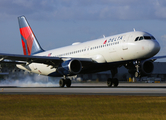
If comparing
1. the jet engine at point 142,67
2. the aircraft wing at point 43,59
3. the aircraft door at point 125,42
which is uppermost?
the aircraft door at point 125,42

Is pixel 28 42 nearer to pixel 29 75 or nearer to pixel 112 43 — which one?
pixel 29 75

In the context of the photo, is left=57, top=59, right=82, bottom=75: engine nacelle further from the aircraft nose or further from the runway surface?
the aircraft nose

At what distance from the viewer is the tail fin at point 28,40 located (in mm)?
53031

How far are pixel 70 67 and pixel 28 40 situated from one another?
19.3 meters

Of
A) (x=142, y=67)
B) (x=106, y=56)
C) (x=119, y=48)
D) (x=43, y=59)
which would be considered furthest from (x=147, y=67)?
(x=43, y=59)

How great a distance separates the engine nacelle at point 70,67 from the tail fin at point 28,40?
15.8 metres

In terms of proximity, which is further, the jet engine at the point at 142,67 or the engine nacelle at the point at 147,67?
the engine nacelle at the point at 147,67

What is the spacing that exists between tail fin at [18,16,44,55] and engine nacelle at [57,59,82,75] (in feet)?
51.9

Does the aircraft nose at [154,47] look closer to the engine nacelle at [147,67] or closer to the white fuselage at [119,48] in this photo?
the white fuselage at [119,48]

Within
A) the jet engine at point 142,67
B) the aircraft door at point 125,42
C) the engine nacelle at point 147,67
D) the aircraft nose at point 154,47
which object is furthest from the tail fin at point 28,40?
the aircraft nose at point 154,47

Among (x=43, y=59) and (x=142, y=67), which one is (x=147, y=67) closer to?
(x=142, y=67)

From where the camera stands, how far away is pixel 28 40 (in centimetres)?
5344

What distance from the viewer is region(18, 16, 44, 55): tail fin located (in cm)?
5303

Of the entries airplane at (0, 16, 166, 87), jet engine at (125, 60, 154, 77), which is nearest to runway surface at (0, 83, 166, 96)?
airplane at (0, 16, 166, 87)
